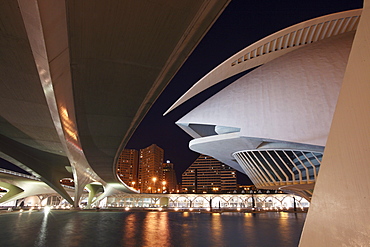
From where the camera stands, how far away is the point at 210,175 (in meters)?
143

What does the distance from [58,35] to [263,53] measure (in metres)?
24.4

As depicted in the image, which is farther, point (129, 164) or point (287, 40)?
point (129, 164)

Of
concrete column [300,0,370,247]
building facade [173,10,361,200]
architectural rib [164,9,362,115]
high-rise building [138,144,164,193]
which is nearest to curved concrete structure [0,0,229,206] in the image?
concrete column [300,0,370,247]

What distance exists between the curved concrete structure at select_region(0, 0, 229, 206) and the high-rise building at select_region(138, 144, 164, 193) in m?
140

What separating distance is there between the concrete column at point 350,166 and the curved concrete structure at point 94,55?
233cm

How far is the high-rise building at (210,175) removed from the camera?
13750cm

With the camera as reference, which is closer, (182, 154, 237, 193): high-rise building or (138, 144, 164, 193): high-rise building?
(182, 154, 237, 193): high-rise building

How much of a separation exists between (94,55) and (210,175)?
142474mm

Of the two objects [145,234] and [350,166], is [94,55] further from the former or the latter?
[145,234]

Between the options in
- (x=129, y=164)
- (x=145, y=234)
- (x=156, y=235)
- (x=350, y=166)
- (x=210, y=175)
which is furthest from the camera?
(x=129, y=164)

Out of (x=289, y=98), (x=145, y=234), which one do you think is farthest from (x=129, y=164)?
(x=145, y=234)

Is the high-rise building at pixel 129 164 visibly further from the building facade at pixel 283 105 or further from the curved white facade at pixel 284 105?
the curved white facade at pixel 284 105

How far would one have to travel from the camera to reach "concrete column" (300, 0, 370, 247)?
2.38 metres

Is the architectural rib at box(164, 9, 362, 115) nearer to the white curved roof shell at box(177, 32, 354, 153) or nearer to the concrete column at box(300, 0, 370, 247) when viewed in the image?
the white curved roof shell at box(177, 32, 354, 153)
